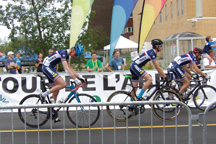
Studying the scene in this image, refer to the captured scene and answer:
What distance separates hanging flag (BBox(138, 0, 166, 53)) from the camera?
14.5 m

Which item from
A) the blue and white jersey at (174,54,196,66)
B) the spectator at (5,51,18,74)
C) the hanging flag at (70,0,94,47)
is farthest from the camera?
Result: the spectator at (5,51,18,74)

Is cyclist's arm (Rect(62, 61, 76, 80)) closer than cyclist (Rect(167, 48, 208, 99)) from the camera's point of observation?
Yes

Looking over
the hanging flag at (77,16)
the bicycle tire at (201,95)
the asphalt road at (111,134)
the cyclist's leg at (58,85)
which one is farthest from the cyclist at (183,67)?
the hanging flag at (77,16)

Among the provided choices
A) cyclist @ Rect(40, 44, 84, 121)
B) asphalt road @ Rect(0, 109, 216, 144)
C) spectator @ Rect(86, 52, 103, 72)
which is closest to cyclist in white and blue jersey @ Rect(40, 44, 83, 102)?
cyclist @ Rect(40, 44, 84, 121)

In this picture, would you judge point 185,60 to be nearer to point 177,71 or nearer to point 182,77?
point 177,71

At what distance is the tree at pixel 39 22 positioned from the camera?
697 inches

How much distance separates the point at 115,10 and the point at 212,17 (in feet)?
74.1

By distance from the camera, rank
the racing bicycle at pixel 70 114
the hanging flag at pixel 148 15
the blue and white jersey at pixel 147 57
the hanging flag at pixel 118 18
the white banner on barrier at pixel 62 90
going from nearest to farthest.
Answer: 1. the racing bicycle at pixel 70 114
2. the blue and white jersey at pixel 147 57
3. the white banner on barrier at pixel 62 90
4. the hanging flag at pixel 118 18
5. the hanging flag at pixel 148 15

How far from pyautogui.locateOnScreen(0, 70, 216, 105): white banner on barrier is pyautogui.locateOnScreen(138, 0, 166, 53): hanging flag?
3.62 meters

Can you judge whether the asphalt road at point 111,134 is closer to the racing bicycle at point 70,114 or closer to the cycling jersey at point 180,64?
the racing bicycle at point 70,114

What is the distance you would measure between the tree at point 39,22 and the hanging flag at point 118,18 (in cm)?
438

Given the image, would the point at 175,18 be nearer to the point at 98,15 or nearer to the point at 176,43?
the point at 176,43

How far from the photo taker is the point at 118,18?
14.1 m

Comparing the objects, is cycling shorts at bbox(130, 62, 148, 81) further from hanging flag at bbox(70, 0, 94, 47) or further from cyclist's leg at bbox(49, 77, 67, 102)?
hanging flag at bbox(70, 0, 94, 47)
